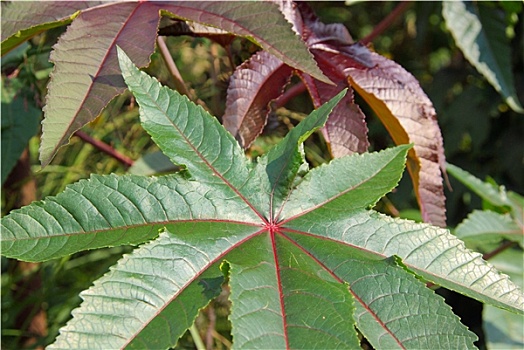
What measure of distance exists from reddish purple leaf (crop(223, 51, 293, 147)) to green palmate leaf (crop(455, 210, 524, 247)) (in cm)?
44

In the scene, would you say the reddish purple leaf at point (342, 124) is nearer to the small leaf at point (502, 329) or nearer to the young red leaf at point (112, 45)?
the young red leaf at point (112, 45)

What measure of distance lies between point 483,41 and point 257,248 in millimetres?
930

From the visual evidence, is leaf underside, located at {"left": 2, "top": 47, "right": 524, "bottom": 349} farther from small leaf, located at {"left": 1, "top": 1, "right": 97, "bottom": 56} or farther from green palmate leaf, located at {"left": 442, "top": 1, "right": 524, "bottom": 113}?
green palmate leaf, located at {"left": 442, "top": 1, "right": 524, "bottom": 113}

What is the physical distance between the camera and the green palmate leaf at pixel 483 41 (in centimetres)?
138

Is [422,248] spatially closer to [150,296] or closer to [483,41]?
[150,296]

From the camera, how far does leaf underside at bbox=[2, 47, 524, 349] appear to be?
622 millimetres

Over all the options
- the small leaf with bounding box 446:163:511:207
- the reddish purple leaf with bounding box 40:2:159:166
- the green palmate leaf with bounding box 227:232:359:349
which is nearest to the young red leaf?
the reddish purple leaf with bounding box 40:2:159:166

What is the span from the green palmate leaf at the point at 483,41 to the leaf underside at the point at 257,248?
68 centimetres

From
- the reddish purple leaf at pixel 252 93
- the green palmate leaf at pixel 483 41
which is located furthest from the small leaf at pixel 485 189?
the reddish purple leaf at pixel 252 93

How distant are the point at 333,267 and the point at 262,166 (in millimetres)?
172

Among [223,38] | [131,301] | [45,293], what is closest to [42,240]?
[131,301]

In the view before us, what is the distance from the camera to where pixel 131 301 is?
0.63m

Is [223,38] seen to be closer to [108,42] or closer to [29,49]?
[108,42]

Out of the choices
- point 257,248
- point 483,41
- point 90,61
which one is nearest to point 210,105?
point 483,41
